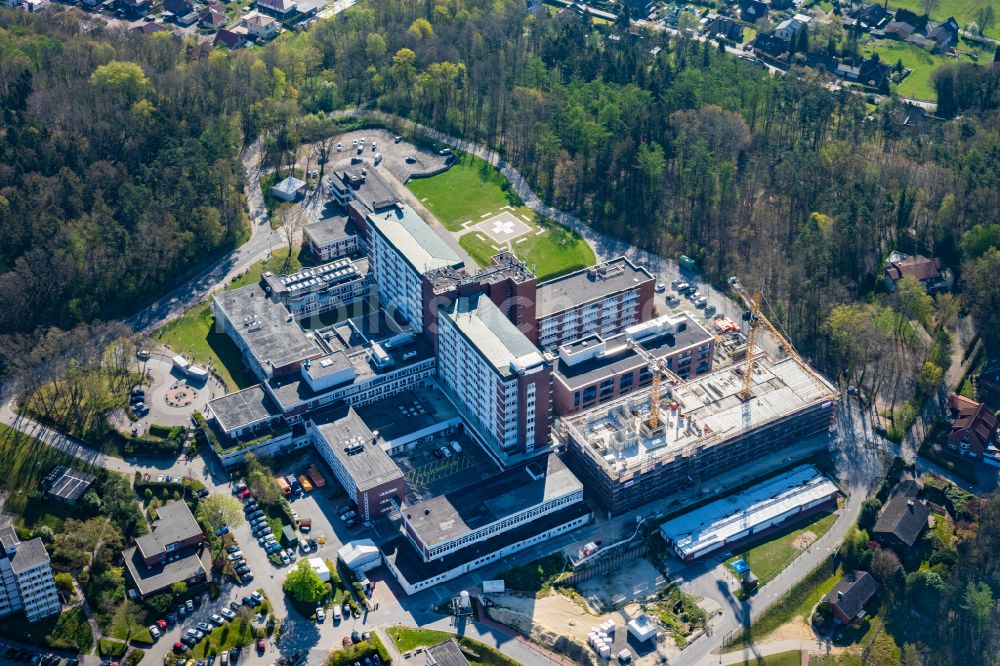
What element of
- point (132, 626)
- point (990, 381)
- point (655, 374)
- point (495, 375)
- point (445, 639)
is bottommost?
point (445, 639)

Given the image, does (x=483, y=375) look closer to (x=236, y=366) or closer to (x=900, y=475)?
(x=236, y=366)

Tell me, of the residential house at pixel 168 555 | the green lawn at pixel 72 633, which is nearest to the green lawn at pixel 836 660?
the residential house at pixel 168 555

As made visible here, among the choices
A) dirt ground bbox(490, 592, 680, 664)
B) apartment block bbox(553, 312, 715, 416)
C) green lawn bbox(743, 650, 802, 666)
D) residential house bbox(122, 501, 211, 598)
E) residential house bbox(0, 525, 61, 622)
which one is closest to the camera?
residential house bbox(0, 525, 61, 622)

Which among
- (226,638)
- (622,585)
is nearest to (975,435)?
(622,585)

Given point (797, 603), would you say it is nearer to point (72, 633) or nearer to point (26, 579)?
point (72, 633)

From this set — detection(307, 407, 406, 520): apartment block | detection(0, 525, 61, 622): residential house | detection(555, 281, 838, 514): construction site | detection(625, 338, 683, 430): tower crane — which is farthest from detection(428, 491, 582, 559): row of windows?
detection(0, 525, 61, 622): residential house

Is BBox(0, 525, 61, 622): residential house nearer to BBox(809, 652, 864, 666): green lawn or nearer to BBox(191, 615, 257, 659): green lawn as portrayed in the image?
BBox(191, 615, 257, 659): green lawn
